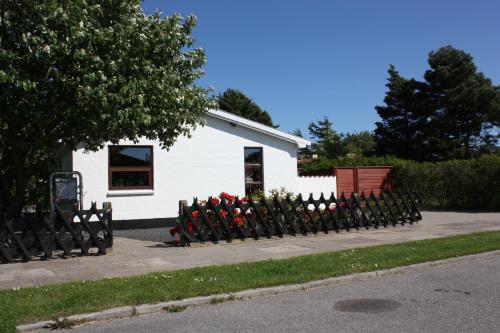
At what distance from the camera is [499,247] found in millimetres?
11680

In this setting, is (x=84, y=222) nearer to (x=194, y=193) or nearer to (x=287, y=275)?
(x=287, y=275)

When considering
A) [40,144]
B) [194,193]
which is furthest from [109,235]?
[194,193]

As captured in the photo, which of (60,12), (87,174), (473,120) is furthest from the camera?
(473,120)

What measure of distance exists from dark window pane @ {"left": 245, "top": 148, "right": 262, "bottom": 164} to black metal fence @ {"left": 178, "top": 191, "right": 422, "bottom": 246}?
4475 millimetres

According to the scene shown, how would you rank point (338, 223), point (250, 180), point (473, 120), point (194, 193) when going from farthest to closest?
point (473, 120) → point (250, 180) → point (194, 193) → point (338, 223)

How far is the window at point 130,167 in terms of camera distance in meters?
16.9

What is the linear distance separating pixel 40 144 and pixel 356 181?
16531 mm

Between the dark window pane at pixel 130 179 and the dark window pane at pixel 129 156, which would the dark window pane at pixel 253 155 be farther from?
the dark window pane at pixel 130 179

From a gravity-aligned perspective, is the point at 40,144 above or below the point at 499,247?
above

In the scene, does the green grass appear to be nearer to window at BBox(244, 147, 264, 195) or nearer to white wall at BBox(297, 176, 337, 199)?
window at BBox(244, 147, 264, 195)

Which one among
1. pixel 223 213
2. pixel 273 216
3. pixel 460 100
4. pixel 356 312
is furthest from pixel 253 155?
pixel 460 100

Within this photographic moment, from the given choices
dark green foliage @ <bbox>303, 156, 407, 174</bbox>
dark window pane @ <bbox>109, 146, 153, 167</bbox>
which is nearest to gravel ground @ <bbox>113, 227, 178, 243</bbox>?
dark window pane @ <bbox>109, 146, 153, 167</bbox>

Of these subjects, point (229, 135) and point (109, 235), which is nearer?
point (109, 235)

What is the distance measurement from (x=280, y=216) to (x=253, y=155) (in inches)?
212
